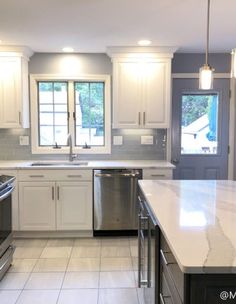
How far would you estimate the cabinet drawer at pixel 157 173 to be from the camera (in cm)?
428

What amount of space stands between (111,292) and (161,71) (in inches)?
108

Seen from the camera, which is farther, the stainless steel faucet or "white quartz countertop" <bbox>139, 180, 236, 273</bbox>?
the stainless steel faucet

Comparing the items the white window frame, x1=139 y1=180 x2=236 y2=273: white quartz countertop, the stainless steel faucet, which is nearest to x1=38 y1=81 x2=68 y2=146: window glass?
the white window frame

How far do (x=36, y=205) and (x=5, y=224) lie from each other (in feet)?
3.68

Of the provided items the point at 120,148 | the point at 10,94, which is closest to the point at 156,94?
the point at 120,148

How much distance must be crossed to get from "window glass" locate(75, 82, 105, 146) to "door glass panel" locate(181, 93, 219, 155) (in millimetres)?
1150

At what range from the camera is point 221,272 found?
4.17ft

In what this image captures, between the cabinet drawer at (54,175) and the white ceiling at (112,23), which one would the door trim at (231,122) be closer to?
the white ceiling at (112,23)

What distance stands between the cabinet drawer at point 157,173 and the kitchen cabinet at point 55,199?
0.69 meters

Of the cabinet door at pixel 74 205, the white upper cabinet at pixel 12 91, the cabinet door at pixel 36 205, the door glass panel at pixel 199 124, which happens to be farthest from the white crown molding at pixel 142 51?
the cabinet door at pixel 36 205

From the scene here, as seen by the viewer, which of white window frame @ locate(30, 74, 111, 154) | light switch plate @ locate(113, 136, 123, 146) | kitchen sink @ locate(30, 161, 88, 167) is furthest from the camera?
light switch plate @ locate(113, 136, 123, 146)

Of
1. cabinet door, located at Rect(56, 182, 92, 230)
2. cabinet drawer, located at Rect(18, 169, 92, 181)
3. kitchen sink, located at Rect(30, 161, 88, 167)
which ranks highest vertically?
kitchen sink, located at Rect(30, 161, 88, 167)

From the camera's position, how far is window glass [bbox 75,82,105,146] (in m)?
4.85

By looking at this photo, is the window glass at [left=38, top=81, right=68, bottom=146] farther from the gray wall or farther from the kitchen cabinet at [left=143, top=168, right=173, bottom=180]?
the kitchen cabinet at [left=143, top=168, right=173, bottom=180]
